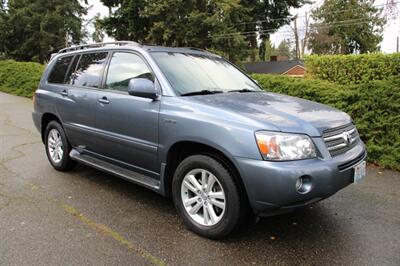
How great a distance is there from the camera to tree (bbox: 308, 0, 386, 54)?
146ft

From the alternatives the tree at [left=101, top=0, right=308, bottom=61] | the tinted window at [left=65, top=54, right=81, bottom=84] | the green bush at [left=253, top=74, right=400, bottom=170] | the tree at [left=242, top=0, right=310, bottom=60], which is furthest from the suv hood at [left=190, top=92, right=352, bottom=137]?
the tree at [left=242, top=0, right=310, bottom=60]

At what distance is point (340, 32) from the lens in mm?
49281

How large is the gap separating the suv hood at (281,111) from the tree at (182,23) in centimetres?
2230

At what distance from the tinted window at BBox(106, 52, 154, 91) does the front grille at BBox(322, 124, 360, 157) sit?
187 cm

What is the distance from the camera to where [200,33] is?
86.5ft

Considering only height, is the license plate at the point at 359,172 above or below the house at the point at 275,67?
below

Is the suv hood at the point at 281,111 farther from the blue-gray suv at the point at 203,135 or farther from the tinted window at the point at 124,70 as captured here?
the tinted window at the point at 124,70

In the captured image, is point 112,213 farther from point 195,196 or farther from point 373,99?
point 373,99

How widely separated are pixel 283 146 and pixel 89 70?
9.64 feet

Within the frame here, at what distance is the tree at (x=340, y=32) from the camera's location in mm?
44406

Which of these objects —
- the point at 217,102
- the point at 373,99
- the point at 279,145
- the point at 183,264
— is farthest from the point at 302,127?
the point at 373,99

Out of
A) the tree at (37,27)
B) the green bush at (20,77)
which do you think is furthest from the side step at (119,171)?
the tree at (37,27)

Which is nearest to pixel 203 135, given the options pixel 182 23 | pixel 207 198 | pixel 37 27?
pixel 207 198

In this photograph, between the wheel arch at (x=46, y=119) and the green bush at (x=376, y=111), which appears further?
the green bush at (x=376, y=111)
